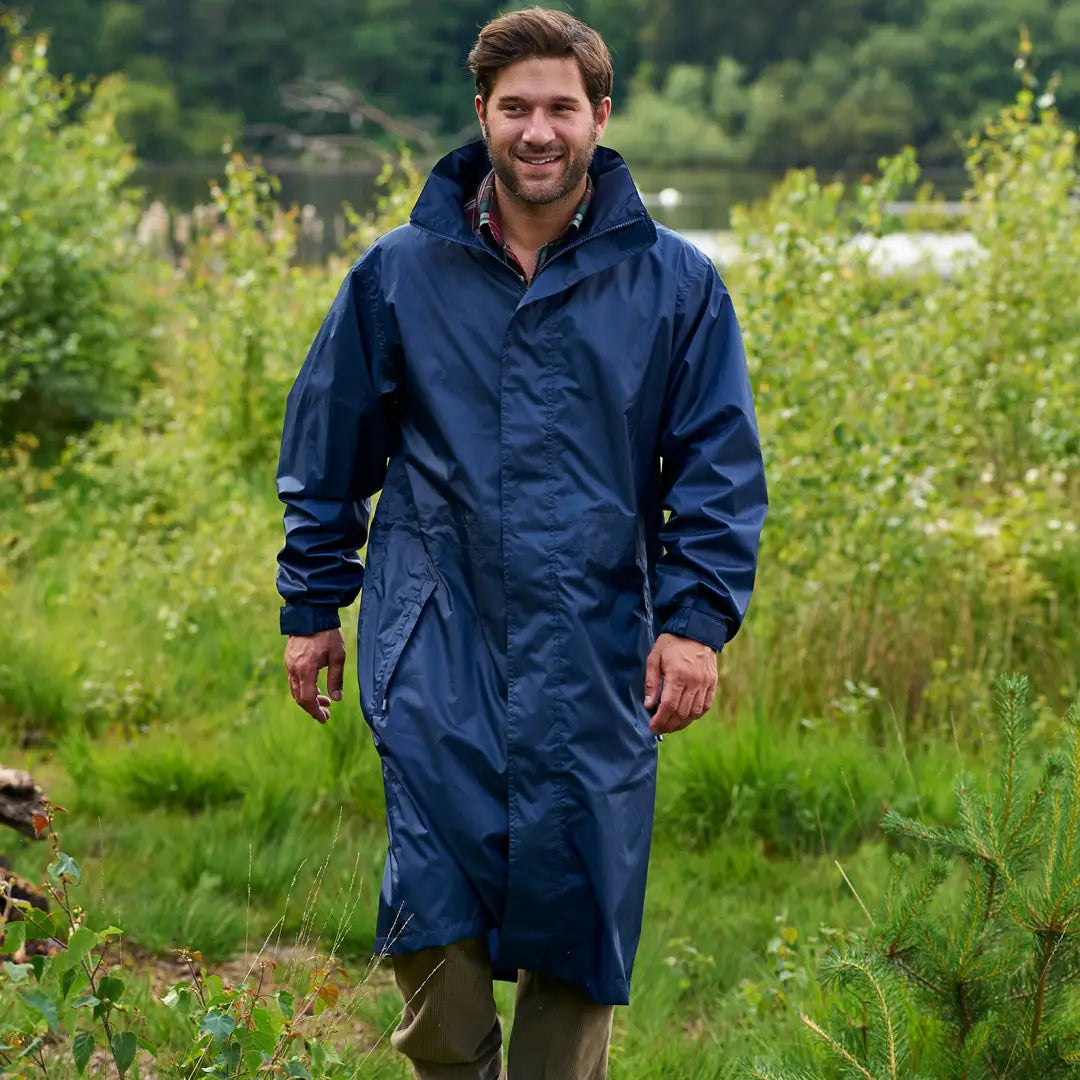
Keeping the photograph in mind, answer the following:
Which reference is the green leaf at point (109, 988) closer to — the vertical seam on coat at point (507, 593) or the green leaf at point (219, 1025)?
the green leaf at point (219, 1025)

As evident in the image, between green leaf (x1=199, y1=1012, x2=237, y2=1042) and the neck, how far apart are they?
144 cm

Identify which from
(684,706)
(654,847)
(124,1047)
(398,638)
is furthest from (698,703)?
(654,847)

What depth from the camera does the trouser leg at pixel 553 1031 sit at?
2924mm

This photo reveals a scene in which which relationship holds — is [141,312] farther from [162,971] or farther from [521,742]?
[521,742]

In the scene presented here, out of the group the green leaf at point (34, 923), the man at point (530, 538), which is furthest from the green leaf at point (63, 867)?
the man at point (530, 538)

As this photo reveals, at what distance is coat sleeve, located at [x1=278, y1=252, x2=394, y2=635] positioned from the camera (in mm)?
2979

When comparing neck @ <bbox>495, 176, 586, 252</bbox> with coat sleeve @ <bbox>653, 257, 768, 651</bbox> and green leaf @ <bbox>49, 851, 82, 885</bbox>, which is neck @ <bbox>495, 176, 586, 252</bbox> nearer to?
coat sleeve @ <bbox>653, 257, 768, 651</bbox>

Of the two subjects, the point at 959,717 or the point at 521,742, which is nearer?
the point at 521,742

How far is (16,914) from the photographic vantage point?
3795 millimetres

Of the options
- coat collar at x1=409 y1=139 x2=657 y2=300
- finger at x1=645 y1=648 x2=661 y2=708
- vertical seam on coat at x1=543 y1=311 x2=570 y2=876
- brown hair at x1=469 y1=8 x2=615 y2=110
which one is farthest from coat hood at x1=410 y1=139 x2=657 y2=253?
finger at x1=645 y1=648 x2=661 y2=708

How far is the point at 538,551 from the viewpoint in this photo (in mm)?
2797

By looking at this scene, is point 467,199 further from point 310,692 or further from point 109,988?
point 109,988

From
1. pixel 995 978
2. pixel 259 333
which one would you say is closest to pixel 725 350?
pixel 995 978

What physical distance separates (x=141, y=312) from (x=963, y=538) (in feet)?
24.5
